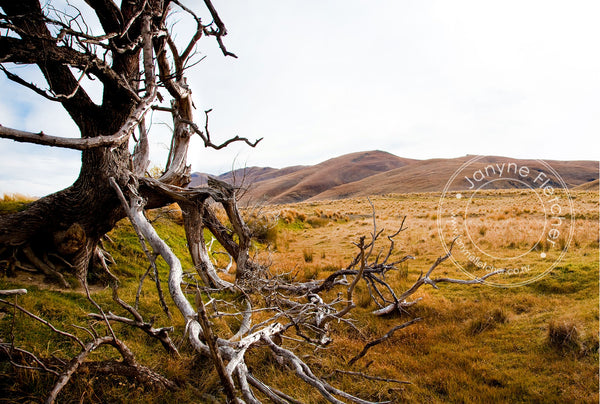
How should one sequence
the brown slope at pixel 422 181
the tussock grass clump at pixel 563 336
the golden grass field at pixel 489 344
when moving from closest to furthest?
the golden grass field at pixel 489 344
the tussock grass clump at pixel 563 336
the brown slope at pixel 422 181

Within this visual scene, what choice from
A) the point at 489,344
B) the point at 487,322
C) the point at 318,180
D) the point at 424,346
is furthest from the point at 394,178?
the point at 424,346

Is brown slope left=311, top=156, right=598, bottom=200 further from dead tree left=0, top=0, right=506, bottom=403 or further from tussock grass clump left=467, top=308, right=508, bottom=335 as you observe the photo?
dead tree left=0, top=0, right=506, bottom=403

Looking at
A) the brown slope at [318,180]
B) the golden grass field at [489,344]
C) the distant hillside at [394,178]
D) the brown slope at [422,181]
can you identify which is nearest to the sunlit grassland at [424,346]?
the golden grass field at [489,344]

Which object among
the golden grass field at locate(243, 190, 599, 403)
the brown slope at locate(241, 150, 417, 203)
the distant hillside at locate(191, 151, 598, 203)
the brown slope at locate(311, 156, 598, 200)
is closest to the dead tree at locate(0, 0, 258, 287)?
the golden grass field at locate(243, 190, 599, 403)

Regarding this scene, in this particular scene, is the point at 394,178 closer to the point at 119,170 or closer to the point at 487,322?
the point at 487,322

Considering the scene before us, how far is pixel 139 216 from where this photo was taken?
149 inches

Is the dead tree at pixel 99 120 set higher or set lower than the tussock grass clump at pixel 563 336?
higher

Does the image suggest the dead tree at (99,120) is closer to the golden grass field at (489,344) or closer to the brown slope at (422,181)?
the golden grass field at (489,344)

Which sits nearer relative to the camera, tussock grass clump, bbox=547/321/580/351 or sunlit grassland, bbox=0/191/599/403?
sunlit grassland, bbox=0/191/599/403

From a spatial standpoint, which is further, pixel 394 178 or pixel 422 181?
pixel 394 178

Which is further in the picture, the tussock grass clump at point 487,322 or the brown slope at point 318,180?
the brown slope at point 318,180

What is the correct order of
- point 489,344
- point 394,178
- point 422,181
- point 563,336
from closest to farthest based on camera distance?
1. point 563,336
2. point 489,344
3. point 422,181
4. point 394,178

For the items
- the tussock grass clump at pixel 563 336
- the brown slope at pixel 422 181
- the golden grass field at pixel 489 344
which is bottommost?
the golden grass field at pixel 489 344

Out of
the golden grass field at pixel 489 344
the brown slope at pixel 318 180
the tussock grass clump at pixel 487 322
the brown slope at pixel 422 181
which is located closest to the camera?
the golden grass field at pixel 489 344
